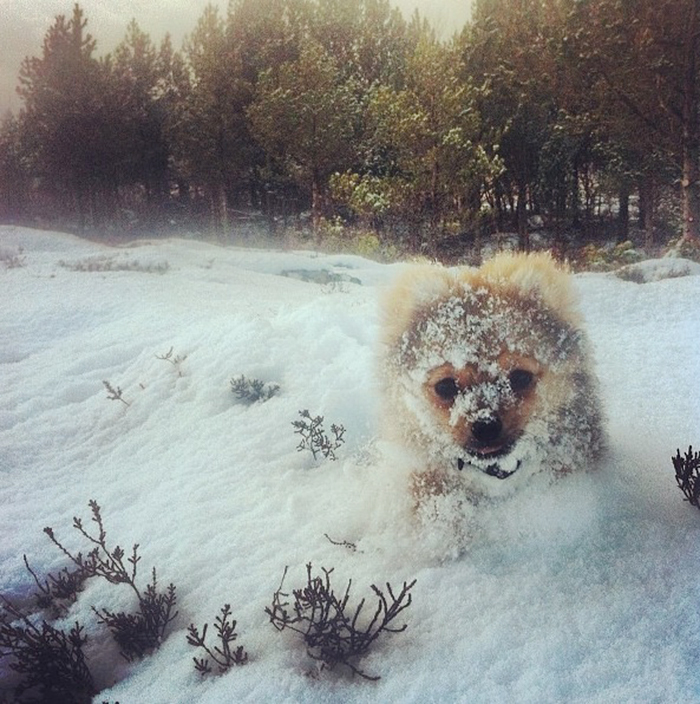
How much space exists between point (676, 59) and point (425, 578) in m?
1.48

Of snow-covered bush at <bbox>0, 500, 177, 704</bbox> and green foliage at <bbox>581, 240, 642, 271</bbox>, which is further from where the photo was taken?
green foliage at <bbox>581, 240, 642, 271</bbox>

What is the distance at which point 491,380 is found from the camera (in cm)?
109

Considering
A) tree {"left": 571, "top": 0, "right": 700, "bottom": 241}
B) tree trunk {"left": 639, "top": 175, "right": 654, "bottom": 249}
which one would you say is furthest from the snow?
tree {"left": 571, "top": 0, "right": 700, "bottom": 241}

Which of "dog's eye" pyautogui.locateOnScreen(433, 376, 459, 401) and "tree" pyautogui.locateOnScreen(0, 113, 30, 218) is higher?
"tree" pyautogui.locateOnScreen(0, 113, 30, 218)

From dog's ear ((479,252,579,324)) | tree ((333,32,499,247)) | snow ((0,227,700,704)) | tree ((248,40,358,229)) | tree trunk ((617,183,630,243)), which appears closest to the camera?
snow ((0,227,700,704))

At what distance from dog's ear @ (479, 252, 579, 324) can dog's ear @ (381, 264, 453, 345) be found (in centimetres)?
12

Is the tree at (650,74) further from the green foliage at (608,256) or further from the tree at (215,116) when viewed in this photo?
the tree at (215,116)

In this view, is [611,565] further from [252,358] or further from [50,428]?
[50,428]

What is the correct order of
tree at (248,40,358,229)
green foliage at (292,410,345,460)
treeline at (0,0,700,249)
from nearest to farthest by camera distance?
1. green foliage at (292,410,345,460)
2. treeline at (0,0,700,249)
3. tree at (248,40,358,229)

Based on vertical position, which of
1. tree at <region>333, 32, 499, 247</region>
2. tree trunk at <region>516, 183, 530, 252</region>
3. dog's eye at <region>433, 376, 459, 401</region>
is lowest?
dog's eye at <region>433, 376, 459, 401</region>

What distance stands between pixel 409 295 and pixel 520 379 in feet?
1.20

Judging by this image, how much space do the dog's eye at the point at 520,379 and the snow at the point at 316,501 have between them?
0.82ft

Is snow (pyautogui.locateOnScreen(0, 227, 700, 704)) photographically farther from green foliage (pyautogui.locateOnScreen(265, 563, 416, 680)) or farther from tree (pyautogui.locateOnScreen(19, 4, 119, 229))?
tree (pyautogui.locateOnScreen(19, 4, 119, 229))

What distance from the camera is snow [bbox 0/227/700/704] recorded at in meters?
0.92
